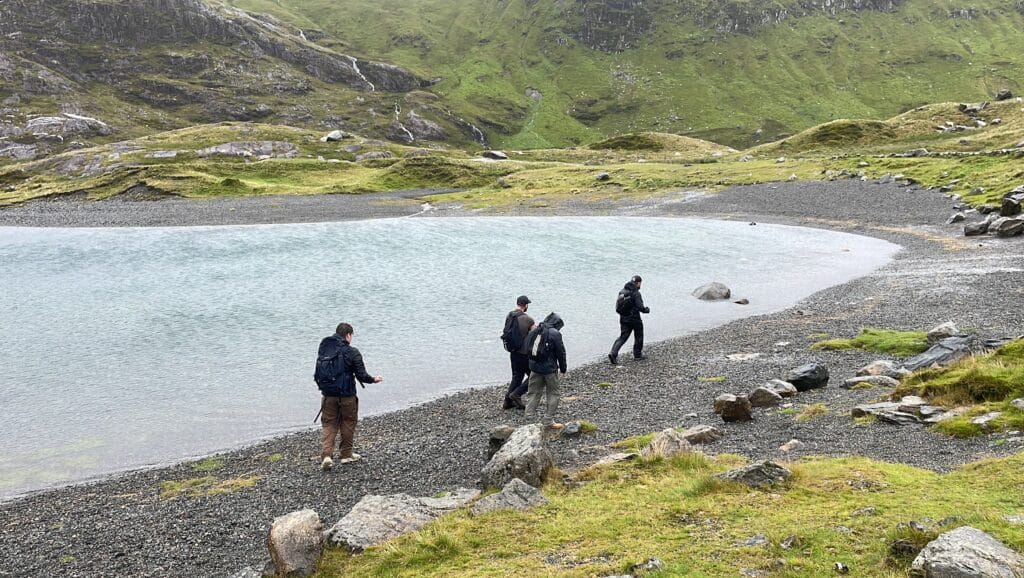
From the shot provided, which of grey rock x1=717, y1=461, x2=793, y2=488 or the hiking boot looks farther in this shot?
the hiking boot

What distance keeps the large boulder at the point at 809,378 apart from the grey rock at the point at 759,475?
8.52 m

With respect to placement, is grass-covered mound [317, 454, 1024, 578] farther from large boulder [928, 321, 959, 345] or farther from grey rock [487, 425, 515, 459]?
large boulder [928, 321, 959, 345]

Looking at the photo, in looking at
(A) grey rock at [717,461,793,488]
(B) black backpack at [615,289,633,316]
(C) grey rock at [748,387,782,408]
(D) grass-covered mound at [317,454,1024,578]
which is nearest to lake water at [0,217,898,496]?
(B) black backpack at [615,289,633,316]

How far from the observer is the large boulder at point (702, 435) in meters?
15.2

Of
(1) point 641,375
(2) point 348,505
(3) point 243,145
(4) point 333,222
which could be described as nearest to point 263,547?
(2) point 348,505

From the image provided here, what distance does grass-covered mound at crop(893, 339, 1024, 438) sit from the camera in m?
13.1

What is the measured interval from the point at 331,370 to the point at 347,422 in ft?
4.95

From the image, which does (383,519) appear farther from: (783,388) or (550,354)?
(783,388)

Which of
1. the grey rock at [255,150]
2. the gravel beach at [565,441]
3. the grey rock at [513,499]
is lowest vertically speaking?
the gravel beach at [565,441]

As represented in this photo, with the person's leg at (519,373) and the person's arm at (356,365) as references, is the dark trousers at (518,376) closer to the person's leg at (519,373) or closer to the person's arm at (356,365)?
the person's leg at (519,373)

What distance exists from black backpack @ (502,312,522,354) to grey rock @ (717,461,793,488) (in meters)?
9.65

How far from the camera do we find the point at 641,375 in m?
23.7

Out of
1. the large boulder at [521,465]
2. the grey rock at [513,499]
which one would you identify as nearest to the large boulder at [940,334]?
the large boulder at [521,465]

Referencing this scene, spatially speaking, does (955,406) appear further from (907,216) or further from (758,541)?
(907,216)
